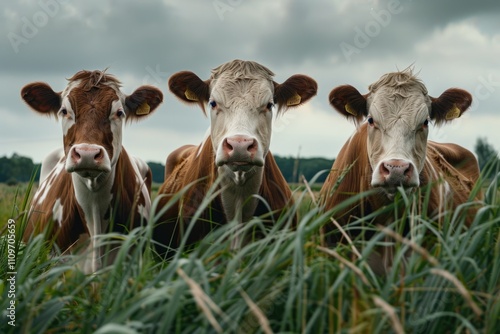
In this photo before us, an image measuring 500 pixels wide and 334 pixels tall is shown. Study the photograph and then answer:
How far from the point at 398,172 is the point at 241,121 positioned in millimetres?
1556

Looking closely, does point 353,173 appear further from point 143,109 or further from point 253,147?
point 143,109

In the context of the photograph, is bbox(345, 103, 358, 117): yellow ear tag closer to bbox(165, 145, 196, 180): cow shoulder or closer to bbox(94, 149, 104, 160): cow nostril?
bbox(165, 145, 196, 180): cow shoulder

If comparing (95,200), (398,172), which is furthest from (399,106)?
(95,200)

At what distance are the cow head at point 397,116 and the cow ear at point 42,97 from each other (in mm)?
3045

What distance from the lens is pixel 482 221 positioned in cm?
431

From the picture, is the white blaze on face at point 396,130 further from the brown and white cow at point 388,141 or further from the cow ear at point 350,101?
the cow ear at point 350,101

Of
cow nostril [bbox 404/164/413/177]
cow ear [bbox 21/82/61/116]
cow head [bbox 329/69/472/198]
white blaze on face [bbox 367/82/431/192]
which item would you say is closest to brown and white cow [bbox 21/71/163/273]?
cow ear [bbox 21/82/61/116]

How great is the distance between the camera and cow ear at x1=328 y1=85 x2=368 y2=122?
7.32 meters

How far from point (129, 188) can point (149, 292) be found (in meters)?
3.87

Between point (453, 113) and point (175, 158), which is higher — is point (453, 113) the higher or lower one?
the higher one

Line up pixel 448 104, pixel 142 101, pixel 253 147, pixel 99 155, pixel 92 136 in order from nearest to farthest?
pixel 253 147
pixel 99 155
pixel 92 136
pixel 448 104
pixel 142 101

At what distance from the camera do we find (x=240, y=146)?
235 inches

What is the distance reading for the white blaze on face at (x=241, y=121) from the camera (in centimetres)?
603

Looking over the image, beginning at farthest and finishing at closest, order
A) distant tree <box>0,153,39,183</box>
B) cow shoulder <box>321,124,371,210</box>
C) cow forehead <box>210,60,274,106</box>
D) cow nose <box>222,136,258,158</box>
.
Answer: distant tree <box>0,153,39,183</box> < cow shoulder <box>321,124,371,210</box> < cow forehead <box>210,60,274,106</box> < cow nose <box>222,136,258,158</box>
